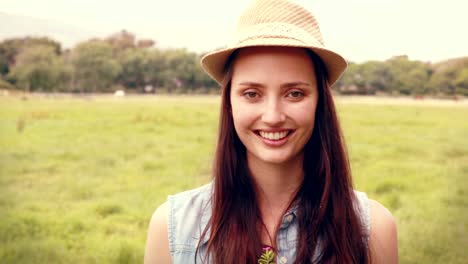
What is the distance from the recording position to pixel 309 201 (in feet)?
3.98

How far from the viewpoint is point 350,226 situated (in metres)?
1.18

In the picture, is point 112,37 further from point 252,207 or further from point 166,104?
point 252,207

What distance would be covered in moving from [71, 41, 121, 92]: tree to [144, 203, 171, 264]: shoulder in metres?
4.54

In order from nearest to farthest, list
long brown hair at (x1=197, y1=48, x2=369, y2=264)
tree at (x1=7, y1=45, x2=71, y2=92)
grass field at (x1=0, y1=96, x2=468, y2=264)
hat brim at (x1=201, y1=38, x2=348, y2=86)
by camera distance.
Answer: hat brim at (x1=201, y1=38, x2=348, y2=86) < long brown hair at (x1=197, y1=48, x2=369, y2=264) < grass field at (x1=0, y1=96, x2=468, y2=264) < tree at (x1=7, y1=45, x2=71, y2=92)

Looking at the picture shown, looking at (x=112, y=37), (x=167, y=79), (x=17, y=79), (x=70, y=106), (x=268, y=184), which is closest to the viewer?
(x=268, y=184)

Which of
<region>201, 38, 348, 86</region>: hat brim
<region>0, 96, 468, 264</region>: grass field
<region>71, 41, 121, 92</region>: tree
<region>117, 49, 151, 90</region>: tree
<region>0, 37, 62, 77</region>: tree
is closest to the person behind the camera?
<region>201, 38, 348, 86</region>: hat brim

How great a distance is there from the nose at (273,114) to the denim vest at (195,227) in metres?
0.26

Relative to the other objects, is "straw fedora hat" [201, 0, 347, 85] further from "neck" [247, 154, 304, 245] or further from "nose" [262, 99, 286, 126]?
"neck" [247, 154, 304, 245]

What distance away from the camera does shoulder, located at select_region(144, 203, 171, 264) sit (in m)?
1.20

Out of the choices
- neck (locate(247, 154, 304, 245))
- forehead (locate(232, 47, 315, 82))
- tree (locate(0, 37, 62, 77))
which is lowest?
neck (locate(247, 154, 304, 245))

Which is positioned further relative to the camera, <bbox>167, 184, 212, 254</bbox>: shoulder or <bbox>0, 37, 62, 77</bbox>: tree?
<bbox>0, 37, 62, 77</bbox>: tree

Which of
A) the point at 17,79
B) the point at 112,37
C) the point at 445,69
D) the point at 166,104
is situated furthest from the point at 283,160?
the point at 166,104

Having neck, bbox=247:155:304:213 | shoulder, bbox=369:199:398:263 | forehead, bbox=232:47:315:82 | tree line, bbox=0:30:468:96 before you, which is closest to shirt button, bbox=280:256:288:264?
neck, bbox=247:155:304:213

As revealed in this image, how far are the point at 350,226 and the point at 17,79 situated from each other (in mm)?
4195
